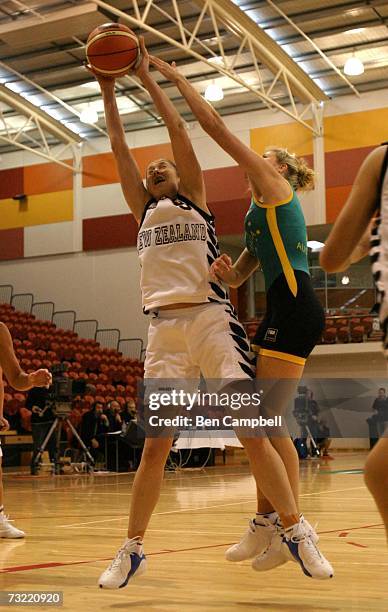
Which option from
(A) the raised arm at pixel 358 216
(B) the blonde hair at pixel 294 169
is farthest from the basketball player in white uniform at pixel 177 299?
(A) the raised arm at pixel 358 216

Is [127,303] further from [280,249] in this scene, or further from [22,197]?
[280,249]

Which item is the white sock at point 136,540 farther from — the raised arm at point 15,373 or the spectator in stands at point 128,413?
the spectator in stands at point 128,413

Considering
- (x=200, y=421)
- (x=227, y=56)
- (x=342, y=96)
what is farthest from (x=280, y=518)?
(x=342, y=96)

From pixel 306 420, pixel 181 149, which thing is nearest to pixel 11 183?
pixel 306 420

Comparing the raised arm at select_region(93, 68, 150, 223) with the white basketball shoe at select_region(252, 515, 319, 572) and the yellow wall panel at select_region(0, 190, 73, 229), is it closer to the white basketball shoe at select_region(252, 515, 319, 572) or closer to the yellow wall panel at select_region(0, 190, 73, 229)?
the white basketball shoe at select_region(252, 515, 319, 572)

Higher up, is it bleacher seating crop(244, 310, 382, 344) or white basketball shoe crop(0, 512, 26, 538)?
bleacher seating crop(244, 310, 382, 344)

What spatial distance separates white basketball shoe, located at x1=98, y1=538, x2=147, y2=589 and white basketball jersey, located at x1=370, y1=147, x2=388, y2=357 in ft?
5.71

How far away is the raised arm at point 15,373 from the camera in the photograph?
4520 millimetres

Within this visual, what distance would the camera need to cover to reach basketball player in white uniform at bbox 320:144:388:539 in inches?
88.8

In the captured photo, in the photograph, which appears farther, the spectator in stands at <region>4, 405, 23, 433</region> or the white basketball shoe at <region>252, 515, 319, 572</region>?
the spectator in stands at <region>4, 405, 23, 433</region>

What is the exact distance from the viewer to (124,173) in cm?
407

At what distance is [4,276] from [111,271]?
143 inches

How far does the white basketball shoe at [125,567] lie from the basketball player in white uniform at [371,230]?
5.34 ft

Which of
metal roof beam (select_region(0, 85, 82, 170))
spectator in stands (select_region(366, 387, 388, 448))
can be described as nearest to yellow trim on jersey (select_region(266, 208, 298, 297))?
spectator in stands (select_region(366, 387, 388, 448))
